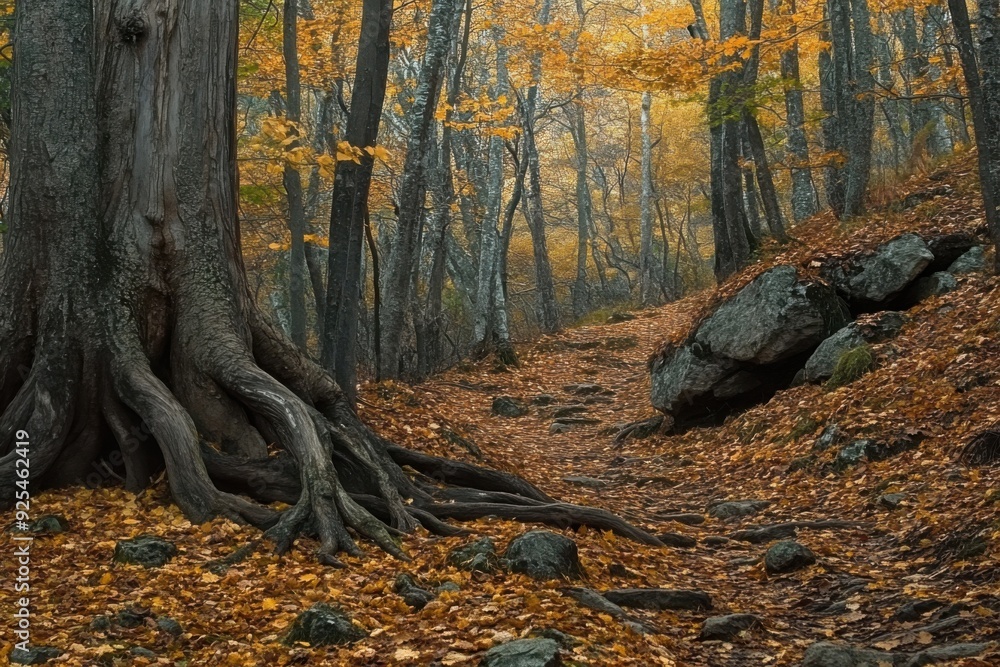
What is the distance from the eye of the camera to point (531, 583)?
5121mm

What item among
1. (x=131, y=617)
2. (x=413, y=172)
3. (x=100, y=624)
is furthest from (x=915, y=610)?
(x=413, y=172)

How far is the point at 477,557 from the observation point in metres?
5.36

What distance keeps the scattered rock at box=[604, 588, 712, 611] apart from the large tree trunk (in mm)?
1382

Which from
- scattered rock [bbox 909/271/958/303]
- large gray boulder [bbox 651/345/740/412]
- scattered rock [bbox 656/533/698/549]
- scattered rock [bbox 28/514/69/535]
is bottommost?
scattered rock [bbox 656/533/698/549]

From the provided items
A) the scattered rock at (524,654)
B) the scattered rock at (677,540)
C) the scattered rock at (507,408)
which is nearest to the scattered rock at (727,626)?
the scattered rock at (524,654)

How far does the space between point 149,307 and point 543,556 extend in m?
3.42

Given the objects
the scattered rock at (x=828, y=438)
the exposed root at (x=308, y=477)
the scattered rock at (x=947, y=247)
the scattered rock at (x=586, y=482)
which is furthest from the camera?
the scattered rock at (x=947, y=247)

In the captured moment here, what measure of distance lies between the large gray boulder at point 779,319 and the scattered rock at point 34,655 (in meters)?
8.88

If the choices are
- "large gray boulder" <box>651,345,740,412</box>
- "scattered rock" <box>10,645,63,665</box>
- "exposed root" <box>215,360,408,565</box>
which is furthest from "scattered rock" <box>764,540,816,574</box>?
"large gray boulder" <box>651,345,740,412</box>

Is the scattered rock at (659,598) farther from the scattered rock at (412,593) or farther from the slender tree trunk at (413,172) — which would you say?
the slender tree trunk at (413,172)

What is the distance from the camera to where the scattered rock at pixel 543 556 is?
5.26 meters

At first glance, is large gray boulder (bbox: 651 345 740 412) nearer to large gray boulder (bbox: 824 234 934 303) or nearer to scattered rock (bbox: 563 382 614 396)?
large gray boulder (bbox: 824 234 934 303)

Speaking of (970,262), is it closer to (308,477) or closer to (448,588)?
(448,588)

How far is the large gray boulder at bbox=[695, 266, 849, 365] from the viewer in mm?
10672
